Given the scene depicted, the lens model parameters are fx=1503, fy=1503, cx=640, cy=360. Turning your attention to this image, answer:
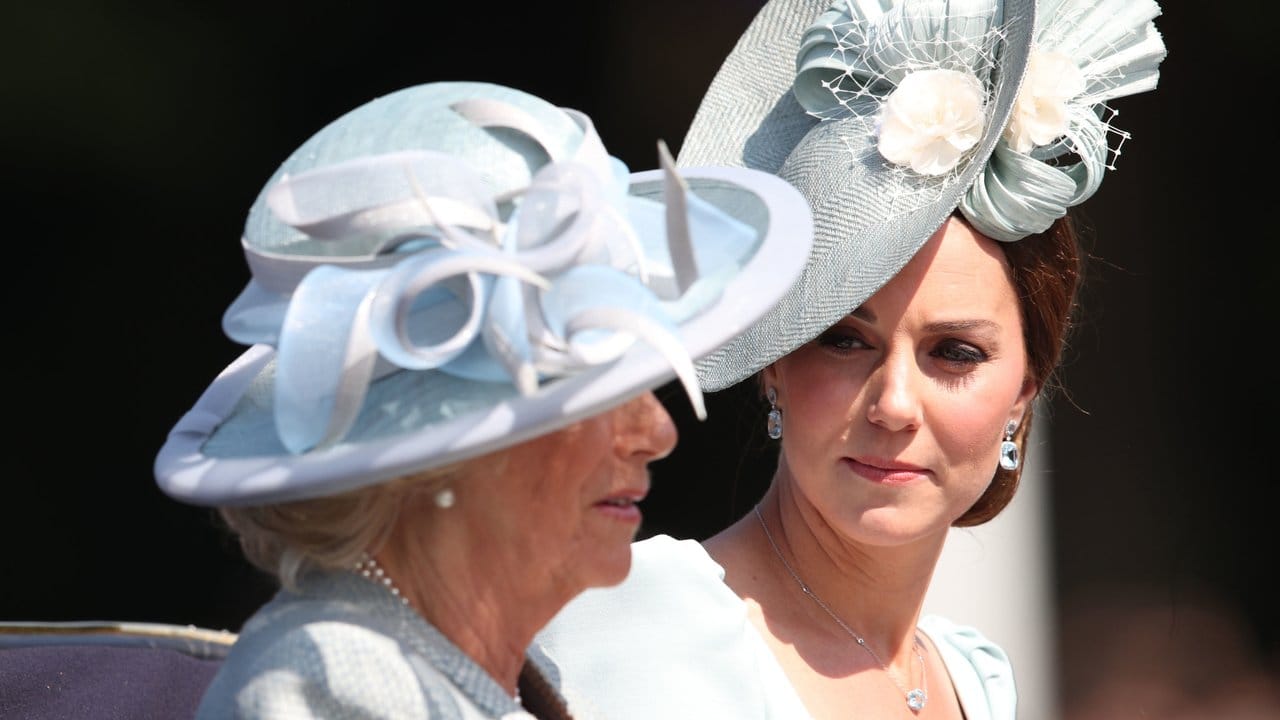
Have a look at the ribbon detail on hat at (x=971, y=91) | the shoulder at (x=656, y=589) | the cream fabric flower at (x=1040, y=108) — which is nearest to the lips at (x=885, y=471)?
the shoulder at (x=656, y=589)

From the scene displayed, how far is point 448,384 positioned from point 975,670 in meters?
1.69

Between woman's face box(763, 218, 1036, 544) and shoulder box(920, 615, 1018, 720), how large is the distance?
1.63 feet

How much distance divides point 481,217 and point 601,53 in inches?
96.7

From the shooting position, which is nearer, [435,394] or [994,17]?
[435,394]

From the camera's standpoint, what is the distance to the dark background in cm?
306

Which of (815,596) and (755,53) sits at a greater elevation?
(755,53)

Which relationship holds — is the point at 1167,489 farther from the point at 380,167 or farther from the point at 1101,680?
the point at 380,167

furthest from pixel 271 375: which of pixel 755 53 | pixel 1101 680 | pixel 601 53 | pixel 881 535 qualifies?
pixel 1101 680

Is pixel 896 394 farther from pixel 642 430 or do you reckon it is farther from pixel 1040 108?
pixel 642 430

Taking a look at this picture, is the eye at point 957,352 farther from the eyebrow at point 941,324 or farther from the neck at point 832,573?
the neck at point 832,573

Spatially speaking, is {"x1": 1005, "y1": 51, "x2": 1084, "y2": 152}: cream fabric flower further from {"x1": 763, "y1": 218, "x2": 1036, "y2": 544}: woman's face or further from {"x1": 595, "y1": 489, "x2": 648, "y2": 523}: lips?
{"x1": 595, "y1": 489, "x2": 648, "y2": 523}: lips

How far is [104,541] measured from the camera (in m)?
3.16

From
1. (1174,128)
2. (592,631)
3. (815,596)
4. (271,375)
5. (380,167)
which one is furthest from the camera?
(1174,128)

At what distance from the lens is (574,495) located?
4.90 feet
